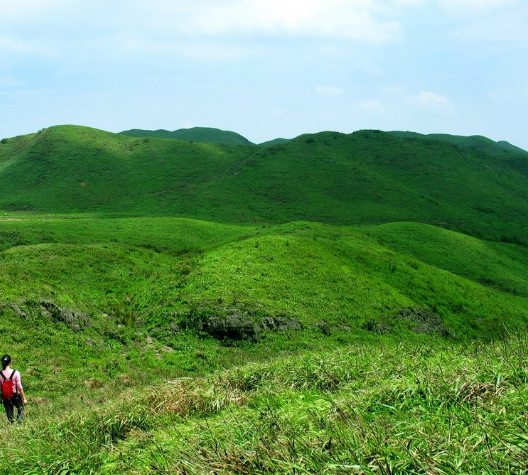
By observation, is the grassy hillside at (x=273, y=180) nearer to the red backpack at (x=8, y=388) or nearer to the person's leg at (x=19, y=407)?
the person's leg at (x=19, y=407)

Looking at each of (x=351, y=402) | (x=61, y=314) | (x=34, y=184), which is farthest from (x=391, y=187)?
(x=351, y=402)

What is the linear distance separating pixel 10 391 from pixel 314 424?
9.58 m

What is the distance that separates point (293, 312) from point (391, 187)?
103066 mm

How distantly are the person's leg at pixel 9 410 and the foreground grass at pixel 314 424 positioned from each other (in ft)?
3.94

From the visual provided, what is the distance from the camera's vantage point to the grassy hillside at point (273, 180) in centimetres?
10588

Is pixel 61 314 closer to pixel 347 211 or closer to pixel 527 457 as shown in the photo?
pixel 527 457

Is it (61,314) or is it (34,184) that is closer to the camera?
(61,314)

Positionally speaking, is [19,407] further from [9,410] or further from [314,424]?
[314,424]

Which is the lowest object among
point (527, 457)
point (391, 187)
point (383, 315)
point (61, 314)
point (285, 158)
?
point (383, 315)

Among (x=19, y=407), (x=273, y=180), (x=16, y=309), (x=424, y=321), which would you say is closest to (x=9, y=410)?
(x=19, y=407)

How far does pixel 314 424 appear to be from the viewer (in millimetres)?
8750

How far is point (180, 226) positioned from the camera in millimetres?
71938

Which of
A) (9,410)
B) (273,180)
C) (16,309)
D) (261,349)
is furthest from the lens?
(273,180)

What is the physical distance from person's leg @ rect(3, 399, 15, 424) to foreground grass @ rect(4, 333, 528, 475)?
1.20 meters
